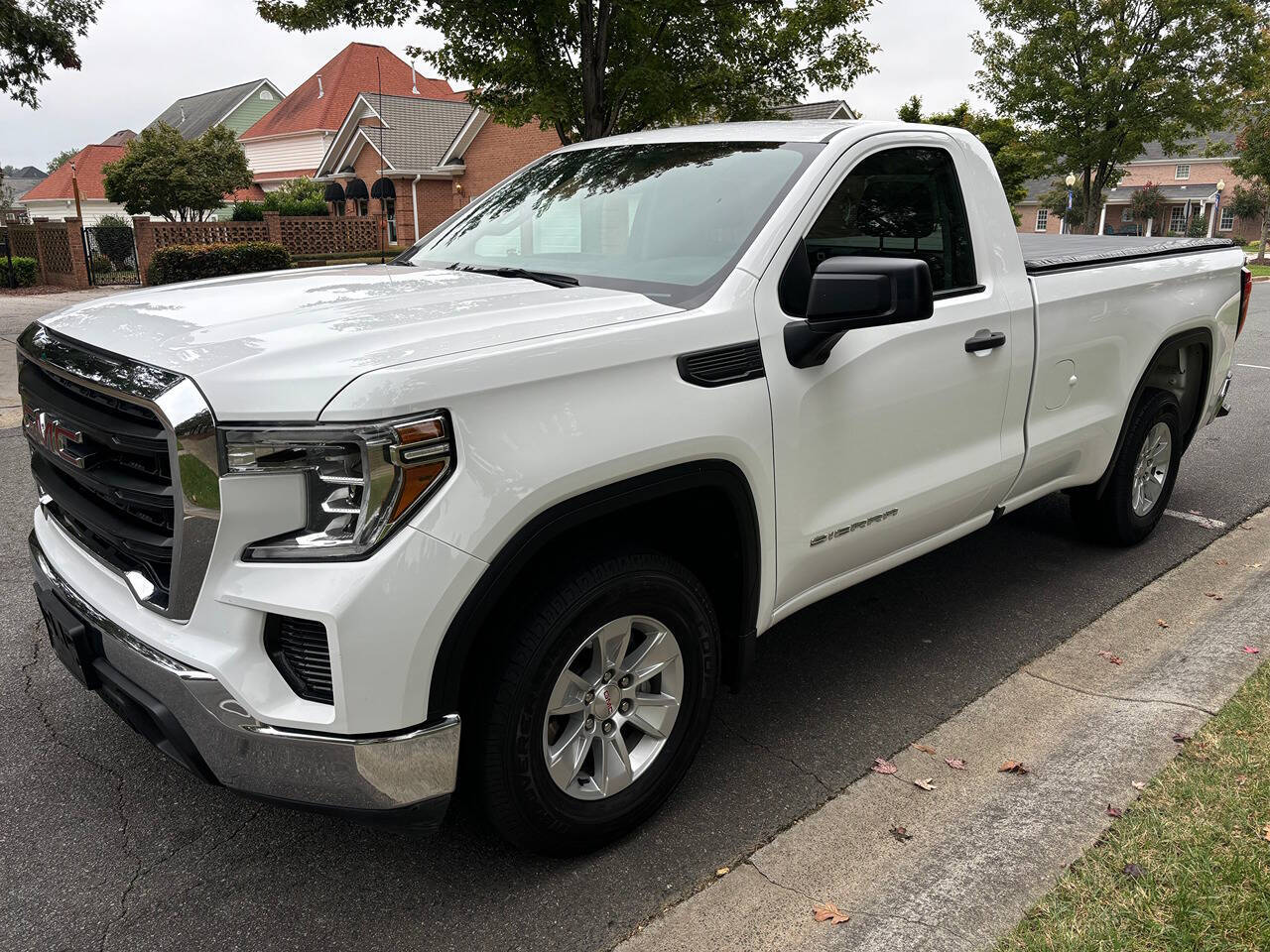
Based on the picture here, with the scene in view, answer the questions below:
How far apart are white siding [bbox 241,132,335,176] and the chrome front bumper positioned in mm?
46690

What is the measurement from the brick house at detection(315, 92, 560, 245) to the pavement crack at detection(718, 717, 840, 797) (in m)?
28.9

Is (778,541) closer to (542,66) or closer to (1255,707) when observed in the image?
(1255,707)

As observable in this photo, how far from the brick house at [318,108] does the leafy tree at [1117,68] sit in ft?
87.7

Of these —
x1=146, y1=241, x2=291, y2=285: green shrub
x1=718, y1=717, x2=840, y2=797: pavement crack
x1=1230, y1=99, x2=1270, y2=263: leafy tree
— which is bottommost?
x1=718, y1=717, x2=840, y2=797: pavement crack

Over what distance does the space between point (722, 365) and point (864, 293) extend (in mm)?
424

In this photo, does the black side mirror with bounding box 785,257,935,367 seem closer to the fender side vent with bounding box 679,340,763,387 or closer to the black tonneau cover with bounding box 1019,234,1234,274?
the fender side vent with bounding box 679,340,763,387

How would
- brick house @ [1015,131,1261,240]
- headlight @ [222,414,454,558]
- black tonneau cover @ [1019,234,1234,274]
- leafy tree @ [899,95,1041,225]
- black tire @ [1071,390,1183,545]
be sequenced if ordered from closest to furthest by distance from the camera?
headlight @ [222,414,454,558] < black tonneau cover @ [1019,234,1234,274] < black tire @ [1071,390,1183,545] < leafy tree @ [899,95,1041,225] < brick house @ [1015,131,1261,240]

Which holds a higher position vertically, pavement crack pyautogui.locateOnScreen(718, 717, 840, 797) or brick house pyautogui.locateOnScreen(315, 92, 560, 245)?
brick house pyautogui.locateOnScreen(315, 92, 560, 245)

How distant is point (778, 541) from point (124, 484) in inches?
68.7

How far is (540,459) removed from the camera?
2289 millimetres

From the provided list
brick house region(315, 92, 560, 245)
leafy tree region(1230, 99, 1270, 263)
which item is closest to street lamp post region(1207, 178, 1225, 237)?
leafy tree region(1230, 99, 1270, 263)

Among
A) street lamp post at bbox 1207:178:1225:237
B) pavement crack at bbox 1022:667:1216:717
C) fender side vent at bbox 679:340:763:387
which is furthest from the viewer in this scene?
street lamp post at bbox 1207:178:1225:237

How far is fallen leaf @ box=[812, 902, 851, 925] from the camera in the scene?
8.27ft

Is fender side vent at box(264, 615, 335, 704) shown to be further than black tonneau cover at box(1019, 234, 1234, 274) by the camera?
No
